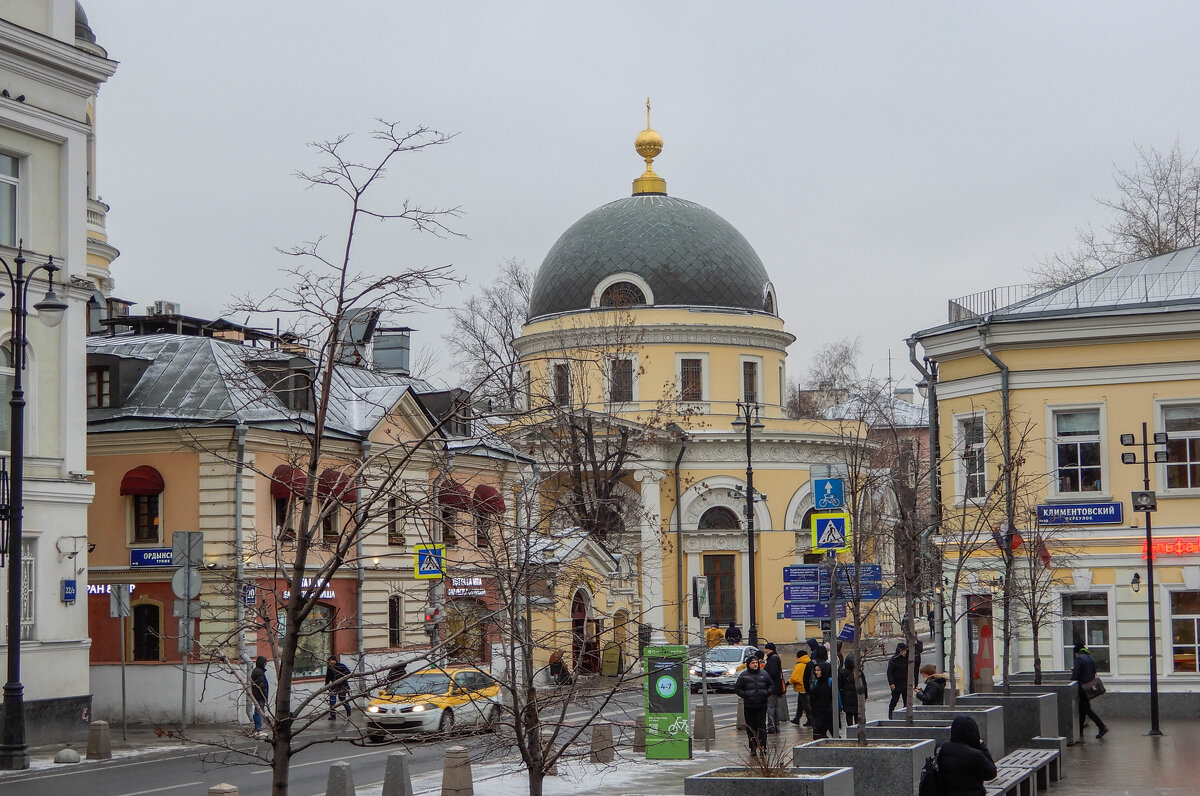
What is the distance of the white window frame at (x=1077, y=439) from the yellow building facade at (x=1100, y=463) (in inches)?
1.0

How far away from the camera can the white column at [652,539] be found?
189ft

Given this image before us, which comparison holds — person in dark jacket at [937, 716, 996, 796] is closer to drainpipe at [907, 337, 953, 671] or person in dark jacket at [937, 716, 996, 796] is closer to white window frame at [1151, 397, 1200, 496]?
drainpipe at [907, 337, 953, 671]

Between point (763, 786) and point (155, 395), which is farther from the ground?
point (155, 395)

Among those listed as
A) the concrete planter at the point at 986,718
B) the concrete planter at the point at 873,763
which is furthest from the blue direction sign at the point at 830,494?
the concrete planter at the point at 873,763

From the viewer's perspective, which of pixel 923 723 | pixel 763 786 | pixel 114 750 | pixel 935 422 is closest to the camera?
pixel 763 786

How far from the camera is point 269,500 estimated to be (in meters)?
34.7

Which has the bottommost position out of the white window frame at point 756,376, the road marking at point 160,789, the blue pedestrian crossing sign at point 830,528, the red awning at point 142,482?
the road marking at point 160,789

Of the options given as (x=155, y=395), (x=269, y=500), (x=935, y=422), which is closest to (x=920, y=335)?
(x=935, y=422)

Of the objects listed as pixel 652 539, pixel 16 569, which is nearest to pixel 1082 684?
→ pixel 16 569

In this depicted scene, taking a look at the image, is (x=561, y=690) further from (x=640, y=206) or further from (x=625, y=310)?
(x=640, y=206)

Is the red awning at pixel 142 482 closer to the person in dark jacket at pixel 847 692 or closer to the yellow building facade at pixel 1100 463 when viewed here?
the person in dark jacket at pixel 847 692

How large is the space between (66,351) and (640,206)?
38160 millimetres

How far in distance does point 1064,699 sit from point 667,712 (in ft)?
21.0

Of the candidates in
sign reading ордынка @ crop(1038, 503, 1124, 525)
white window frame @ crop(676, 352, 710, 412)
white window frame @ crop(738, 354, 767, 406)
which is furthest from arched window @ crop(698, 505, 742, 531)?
sign reading ордынка @ crop(1038, 503, 1124, 525)
